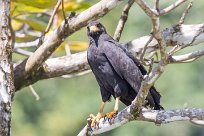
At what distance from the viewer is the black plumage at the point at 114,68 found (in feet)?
18.0

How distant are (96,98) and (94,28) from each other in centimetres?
1344

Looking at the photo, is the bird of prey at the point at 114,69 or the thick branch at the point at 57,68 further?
the thick branch at the point at 57,68

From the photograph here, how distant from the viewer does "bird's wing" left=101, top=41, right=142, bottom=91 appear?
548cm

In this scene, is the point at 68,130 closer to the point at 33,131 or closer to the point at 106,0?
the point at 33,131

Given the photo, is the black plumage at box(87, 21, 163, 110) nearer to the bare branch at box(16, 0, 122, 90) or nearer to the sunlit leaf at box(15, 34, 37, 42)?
the bare branch at box(16, 0, 122, 90)

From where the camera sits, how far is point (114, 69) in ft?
18.7

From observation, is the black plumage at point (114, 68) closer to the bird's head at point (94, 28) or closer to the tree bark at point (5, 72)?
the bird's head at point (94, 28)

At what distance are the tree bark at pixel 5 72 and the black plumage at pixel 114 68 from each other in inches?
24.4

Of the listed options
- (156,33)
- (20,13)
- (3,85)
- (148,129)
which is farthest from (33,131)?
(156,33)

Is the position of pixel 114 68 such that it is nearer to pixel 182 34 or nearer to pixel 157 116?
pixel 182 34

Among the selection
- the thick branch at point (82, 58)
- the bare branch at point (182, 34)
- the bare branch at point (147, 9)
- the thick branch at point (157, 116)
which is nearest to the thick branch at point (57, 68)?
the thick branch at point (82, 58)

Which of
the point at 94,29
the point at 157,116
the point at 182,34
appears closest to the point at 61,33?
the point at 94,29

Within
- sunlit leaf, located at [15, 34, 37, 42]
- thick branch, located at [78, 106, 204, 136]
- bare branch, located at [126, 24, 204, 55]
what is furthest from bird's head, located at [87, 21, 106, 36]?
sunlit leaf, located at [15, 34, 37, 42]

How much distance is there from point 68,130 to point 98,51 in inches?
595
